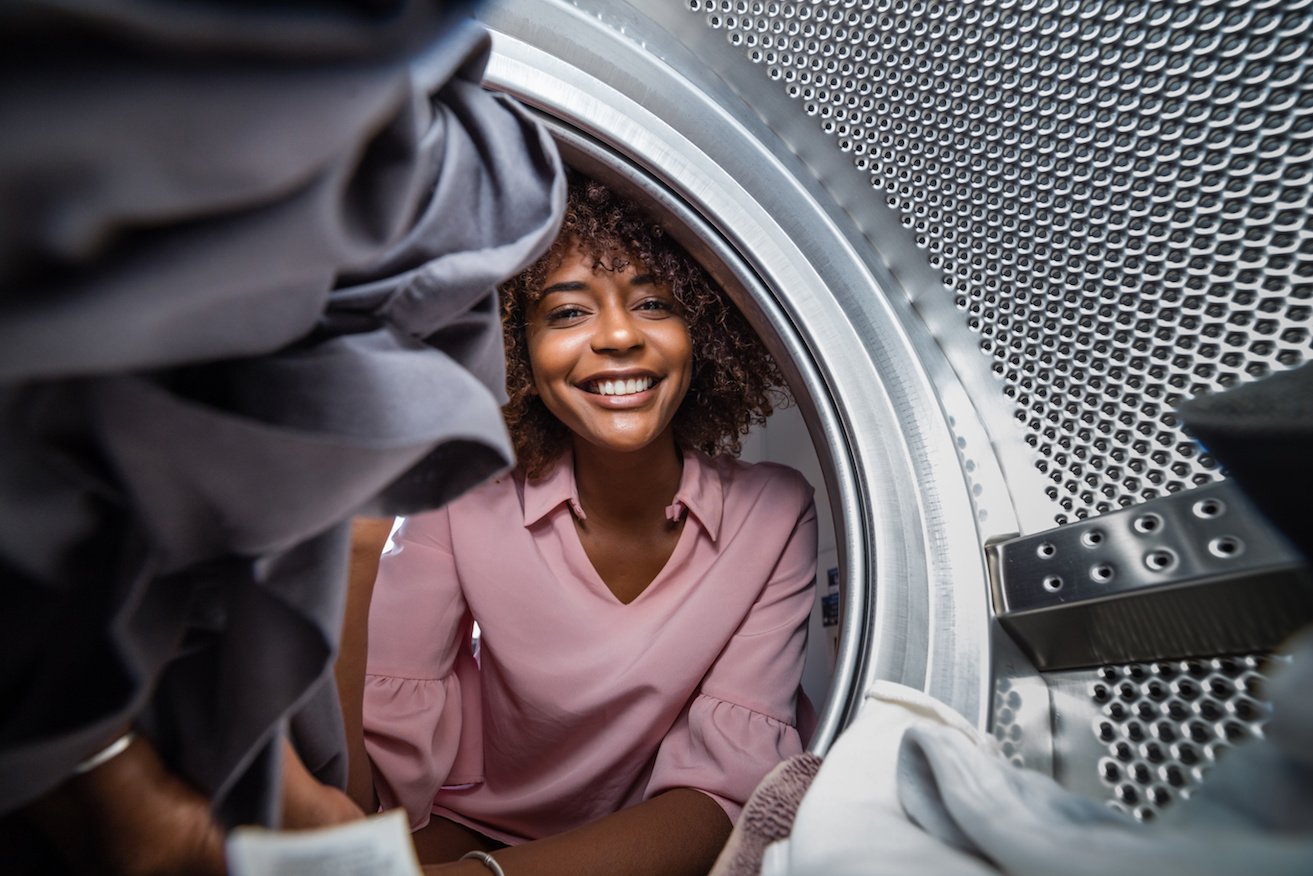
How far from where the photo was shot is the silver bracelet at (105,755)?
32 cm

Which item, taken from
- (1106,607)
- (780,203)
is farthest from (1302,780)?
(780,203)

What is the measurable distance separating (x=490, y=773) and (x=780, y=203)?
2.37 ft

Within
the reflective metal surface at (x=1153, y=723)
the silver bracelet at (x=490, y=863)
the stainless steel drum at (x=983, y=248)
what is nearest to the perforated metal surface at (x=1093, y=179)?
the stainless steel drum at (x=983, y=248)

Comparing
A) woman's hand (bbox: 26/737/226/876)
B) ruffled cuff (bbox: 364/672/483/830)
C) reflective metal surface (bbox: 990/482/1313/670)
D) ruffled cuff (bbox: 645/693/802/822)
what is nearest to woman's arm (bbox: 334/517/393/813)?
ruffled cuff (bbox: 364/672/483/830)

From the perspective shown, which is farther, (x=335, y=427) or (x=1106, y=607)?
(x=1106, y=607)

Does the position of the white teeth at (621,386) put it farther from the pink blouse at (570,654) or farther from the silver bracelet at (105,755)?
the silver bracelet at (105,755)

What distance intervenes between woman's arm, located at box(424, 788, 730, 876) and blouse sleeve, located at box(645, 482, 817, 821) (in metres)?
0.03

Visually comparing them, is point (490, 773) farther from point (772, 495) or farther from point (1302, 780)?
point (1302, 780)

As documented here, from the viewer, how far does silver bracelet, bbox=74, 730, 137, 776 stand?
324 millimetres

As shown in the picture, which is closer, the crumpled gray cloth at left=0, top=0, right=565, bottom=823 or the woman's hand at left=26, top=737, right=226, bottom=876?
the crumpled gray cloth at left=0, top=0, right=565, bottom=823

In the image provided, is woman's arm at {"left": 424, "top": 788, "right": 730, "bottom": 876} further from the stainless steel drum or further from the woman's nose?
the woman's nose

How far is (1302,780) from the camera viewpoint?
0.26 meters

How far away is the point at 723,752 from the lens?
0.81 meters

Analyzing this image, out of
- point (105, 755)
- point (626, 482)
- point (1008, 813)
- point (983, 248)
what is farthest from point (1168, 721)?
point (626, 482)
